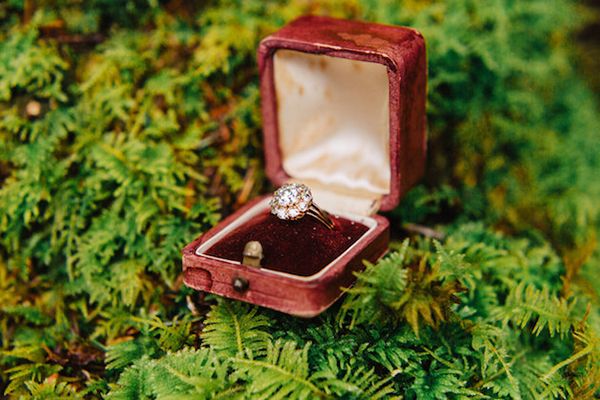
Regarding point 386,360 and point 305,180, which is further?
point 305,180

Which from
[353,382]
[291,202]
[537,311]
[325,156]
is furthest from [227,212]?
[537,311]

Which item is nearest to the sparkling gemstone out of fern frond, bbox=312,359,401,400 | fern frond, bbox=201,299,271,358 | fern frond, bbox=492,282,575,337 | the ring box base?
the ring box base

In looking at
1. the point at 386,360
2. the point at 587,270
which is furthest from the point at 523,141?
the point at 386,360

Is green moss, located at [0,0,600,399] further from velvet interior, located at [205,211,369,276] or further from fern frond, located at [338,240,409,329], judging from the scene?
velvet interior, located at [205,211,369,276]

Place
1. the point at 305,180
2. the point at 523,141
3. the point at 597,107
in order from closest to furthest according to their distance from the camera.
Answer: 1. the point at 305,180
2. the point at 523,141
3. the point at 597,107

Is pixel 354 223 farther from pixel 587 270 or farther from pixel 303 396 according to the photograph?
pixel 587 270

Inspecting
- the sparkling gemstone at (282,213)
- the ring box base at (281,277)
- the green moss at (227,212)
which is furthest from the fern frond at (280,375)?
the sparkling gemstone at (282,213)
